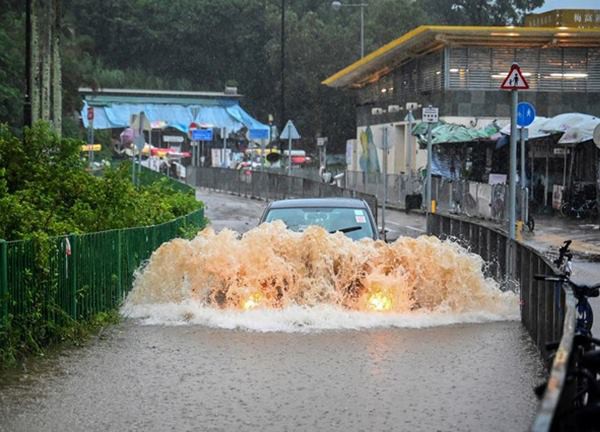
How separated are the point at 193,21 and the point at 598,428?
4178 inches

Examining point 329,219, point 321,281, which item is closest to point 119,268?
point 321,281

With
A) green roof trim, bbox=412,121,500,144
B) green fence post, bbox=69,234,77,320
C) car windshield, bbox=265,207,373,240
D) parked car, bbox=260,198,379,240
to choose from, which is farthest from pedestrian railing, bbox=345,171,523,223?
green fence post, bbox=69,234,77,320

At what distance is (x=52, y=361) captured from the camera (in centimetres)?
1191

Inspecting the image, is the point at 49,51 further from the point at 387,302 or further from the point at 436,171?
the point at 387,302

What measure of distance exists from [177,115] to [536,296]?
8610 centimetres

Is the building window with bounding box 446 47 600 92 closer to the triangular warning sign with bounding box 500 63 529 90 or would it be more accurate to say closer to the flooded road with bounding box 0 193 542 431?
the triangular warning sign with bounding box 500 63 529 90

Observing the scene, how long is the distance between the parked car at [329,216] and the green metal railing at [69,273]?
6.85ft

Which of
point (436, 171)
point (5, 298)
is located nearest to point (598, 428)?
point (5, 298)

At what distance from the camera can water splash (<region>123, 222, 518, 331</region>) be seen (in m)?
14.7

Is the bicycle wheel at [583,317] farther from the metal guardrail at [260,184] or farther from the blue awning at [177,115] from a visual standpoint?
the blue awning at [177,115]

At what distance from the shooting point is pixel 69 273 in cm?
1343

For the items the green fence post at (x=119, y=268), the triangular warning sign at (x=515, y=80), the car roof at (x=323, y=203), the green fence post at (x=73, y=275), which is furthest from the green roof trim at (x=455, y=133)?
the green fence post at (x=73, y=275)

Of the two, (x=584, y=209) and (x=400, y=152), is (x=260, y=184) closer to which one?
(x=400, y=152)

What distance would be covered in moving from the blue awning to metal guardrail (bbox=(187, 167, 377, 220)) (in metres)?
29.3
